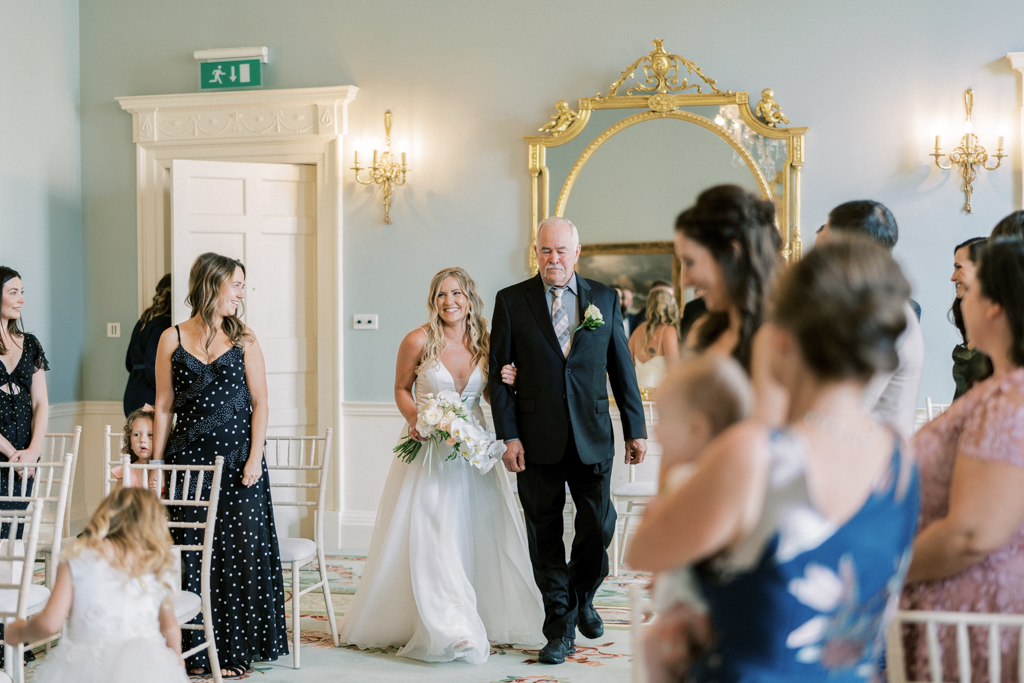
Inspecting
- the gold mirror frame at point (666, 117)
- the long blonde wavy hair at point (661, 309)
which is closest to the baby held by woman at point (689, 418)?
the gold mirror frame at point (666, 117)

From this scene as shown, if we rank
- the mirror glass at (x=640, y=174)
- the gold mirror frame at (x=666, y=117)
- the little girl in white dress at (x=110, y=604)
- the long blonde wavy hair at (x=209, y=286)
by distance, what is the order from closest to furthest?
1. the little girl in white dress at (x=110, y=604)
2. the long blonde wavy hair at (x=209, y=286)
3. the gold mirror frame at (x=666, y=117)
4. the mirror glass at (x=640, y=174)

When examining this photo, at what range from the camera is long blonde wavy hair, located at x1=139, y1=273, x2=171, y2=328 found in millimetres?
5473

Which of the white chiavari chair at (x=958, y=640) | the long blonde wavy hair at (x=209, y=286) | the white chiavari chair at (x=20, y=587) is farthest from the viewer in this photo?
the long blonde wavy hair at (x=209, y=286)

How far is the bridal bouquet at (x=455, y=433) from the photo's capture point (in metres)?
3.70

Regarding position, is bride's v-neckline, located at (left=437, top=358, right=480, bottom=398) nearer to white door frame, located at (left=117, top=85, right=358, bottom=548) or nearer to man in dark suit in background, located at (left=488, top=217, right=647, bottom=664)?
man in dark suit in background, located at (left=488, top=217, right=647, bottom=664)

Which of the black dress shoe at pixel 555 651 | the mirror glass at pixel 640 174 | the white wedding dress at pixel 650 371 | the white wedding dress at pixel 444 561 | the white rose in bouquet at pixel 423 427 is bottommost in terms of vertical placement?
the black dress shoe at pixel 555 651

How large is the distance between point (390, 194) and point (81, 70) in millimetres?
2306

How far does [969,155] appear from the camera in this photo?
5027 millimetres

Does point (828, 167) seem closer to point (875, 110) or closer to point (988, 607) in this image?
point (875, 110)

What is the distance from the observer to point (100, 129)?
6016 mm

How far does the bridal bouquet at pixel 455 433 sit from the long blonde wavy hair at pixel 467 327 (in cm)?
21

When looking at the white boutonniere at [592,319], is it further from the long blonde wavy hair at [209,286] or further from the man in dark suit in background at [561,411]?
the long blonde wavy hair at [209,286]

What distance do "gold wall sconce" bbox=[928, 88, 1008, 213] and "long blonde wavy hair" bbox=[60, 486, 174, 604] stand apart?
4.52m

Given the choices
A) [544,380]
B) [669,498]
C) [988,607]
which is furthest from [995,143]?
[669,498]
